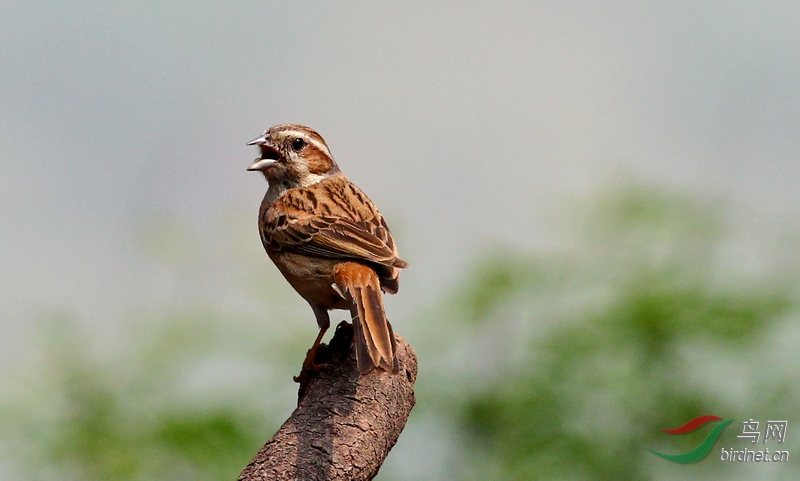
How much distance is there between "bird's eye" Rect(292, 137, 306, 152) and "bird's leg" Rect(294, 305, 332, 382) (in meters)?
1.42

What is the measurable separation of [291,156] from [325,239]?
3.91 ft

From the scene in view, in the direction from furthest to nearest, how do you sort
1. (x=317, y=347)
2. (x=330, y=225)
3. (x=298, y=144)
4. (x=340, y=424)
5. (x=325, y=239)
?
(x=298, y=144) → (x=330, y=225) → (x=325, y=239) → (x=317, y=347) → (x=340, y=424)

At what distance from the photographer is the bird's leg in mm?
5783

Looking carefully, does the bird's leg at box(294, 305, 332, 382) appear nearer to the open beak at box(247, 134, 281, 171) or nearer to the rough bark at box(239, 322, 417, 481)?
the rough bark at box(239, 322, 417, 481)

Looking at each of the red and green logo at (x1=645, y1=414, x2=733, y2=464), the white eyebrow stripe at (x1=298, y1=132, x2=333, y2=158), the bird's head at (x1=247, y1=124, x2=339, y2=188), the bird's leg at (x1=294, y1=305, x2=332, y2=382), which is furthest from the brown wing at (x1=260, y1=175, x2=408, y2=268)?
the red and green logo at (x1=645, y1=414, x2=733, y2=464)

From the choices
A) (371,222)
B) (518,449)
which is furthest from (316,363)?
(518,449)

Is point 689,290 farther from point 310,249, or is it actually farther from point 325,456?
point 325,456

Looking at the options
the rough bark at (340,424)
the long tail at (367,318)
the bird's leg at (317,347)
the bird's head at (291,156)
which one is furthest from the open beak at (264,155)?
the rough bark at (340,424)

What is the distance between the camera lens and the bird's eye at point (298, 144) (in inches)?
291

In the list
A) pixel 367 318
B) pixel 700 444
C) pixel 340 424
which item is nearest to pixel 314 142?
pixel 367 318

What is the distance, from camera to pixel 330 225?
670 centimetres

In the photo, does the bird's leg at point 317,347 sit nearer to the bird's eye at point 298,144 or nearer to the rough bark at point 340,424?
the rough bark at point 340,424

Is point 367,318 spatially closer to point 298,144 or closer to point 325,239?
point 325,239

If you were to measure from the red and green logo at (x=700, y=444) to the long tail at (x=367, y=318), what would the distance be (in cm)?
600
